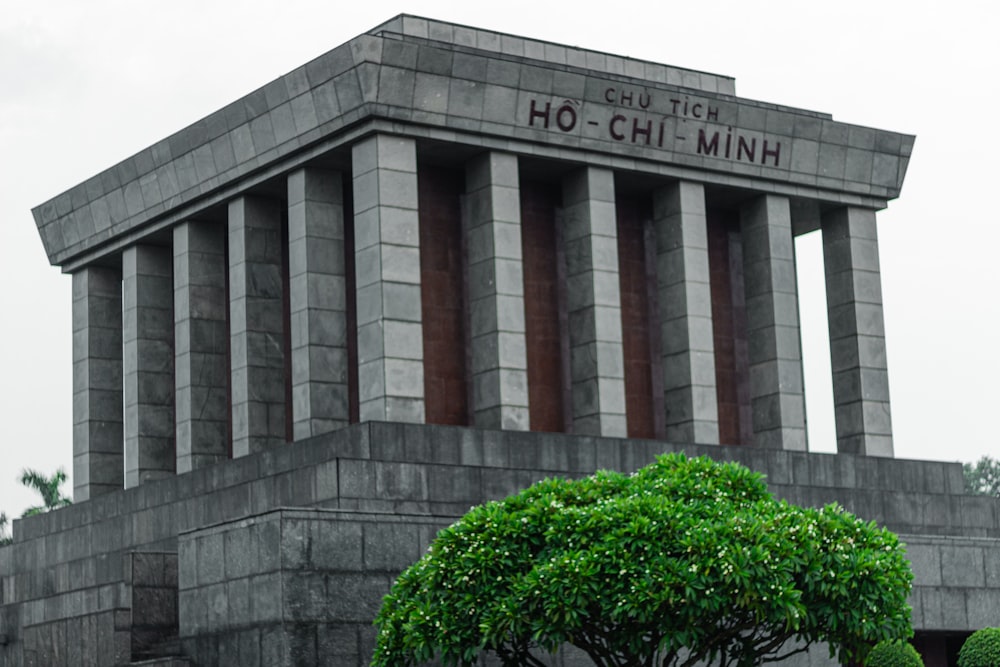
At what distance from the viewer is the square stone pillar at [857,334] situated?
40469mm

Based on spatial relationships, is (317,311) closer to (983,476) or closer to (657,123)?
(657,123)

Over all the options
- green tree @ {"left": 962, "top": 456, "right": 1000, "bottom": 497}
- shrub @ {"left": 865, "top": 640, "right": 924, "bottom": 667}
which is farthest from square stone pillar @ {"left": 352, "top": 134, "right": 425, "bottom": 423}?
green tree @ {"left": 962, "top": 456, "right": 1000, "bottom": 497}

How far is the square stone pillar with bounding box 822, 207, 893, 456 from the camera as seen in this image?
40.5 metres

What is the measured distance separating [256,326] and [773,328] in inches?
443

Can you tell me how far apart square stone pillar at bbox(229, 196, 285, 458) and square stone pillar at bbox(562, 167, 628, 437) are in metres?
6.21

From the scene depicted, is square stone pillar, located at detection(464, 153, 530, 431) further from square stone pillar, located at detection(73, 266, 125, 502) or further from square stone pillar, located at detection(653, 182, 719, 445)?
square stone pillar, located at detection(73, 266, 125, 502)

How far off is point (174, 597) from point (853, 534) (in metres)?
10.8

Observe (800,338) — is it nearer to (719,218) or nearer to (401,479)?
(719,218)

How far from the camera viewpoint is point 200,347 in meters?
39.7

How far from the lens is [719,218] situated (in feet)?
137

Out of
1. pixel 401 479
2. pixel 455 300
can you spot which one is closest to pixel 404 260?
pixel 455 300

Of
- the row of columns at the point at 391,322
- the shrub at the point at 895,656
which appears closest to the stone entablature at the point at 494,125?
the row of columns at the point at 391,322

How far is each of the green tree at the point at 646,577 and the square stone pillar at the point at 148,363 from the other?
684 inches

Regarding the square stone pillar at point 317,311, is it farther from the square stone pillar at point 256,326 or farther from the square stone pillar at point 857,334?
the square stone pillar at point 857,334
